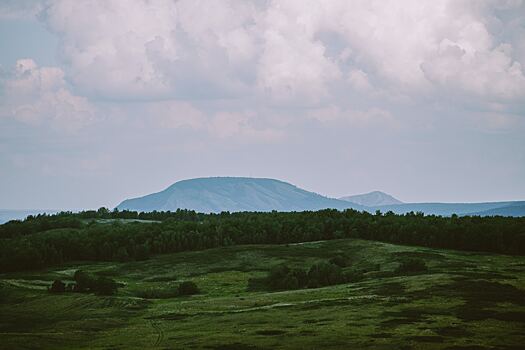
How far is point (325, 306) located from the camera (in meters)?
91.7

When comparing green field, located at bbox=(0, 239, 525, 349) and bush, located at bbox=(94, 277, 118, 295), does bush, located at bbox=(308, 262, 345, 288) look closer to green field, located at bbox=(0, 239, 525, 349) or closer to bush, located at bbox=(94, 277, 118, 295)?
green field, located at bbox=(0, 239, 525, 349)

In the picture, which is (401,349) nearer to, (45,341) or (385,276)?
(45,341)

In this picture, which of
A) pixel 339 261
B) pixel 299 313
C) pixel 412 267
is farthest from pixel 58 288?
pixel 412 267

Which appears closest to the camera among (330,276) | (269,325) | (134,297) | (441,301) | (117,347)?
(117,347)

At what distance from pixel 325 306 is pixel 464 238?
95780mm

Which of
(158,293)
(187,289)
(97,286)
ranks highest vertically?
(97,286)

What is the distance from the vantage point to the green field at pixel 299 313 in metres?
67.3

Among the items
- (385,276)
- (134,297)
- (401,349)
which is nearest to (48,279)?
(134,297)

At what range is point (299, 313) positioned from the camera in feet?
287

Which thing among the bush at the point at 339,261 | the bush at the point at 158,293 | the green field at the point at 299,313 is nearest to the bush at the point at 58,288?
the green field at the point at 299,313

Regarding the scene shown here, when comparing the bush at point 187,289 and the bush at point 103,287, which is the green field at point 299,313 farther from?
the bush at point 187,289

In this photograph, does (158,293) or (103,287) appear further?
(158,293)

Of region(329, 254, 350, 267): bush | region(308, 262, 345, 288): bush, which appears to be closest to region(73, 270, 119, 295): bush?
region(308, 262, 345, 288): bush

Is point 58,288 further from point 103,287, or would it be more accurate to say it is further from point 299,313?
point 299,313
